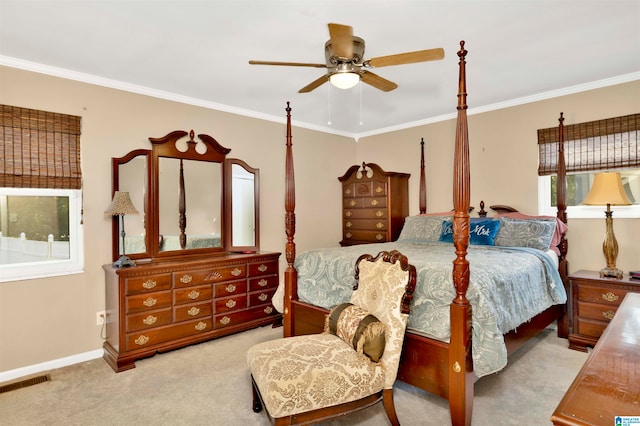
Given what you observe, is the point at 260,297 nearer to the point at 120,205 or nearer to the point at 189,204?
the point at 189,204

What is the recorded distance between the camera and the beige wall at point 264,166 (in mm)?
2941

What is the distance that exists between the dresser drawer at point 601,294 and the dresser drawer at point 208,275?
3194 millimetres

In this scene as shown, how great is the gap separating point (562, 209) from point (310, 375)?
3.15 metres

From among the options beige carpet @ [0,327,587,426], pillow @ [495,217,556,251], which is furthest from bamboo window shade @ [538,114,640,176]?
beige carpet @ [0,327,587,426]

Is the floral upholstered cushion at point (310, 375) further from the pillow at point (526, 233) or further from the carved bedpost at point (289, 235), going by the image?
the pillow at point (526, 233)

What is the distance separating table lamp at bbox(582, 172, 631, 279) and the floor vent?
15.6ft

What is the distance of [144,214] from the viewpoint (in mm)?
3498

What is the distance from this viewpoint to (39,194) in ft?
9.80

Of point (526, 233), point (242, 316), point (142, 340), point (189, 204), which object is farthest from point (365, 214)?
point (142, 340)

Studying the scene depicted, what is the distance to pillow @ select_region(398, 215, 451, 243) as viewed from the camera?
159 inches

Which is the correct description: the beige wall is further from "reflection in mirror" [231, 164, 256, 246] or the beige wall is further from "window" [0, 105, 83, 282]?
"reflection in mirror" [231, 164, 256, 246]

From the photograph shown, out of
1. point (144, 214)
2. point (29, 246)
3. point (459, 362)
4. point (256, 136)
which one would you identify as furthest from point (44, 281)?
point (459, 362)

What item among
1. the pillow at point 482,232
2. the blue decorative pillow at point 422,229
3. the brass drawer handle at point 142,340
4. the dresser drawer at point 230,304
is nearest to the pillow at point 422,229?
the blue decorative pillow at point 422,229

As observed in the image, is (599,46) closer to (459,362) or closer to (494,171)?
(494,171)
